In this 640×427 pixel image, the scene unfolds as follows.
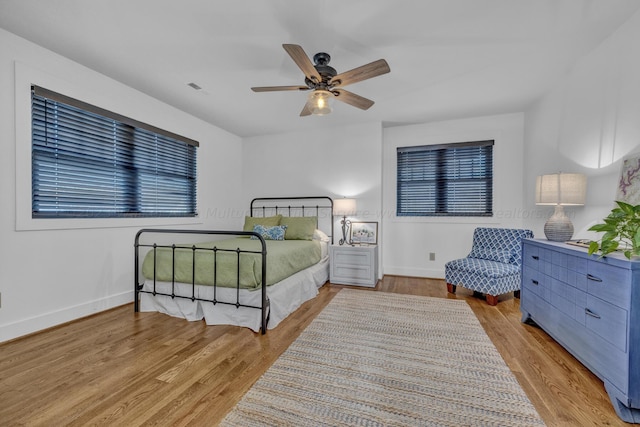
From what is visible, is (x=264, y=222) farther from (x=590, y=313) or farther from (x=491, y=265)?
(x=590, y=313)

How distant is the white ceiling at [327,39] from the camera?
6.45 ft

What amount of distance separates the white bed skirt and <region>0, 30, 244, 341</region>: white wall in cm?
54

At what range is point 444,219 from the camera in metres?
4.41

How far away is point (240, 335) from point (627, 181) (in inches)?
130

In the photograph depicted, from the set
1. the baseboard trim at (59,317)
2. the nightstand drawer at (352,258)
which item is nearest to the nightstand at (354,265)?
the nightstand drawer at (352,258)

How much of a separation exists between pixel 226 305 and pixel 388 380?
1582 mm

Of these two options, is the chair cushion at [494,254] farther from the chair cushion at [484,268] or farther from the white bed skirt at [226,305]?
the white bed skirt at [226,305]

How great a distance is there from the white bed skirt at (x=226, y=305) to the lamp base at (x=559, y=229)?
2494 millimetres

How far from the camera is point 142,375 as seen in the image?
183 centimetres

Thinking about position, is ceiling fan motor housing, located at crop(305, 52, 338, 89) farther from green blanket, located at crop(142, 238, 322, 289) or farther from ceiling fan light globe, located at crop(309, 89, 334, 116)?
green blanket, located at crop(142, 238, 322, 289)

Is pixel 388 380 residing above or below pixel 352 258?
below

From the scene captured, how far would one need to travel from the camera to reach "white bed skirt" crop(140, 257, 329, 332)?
255cm

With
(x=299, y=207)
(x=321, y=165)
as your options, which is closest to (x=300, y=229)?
(x=299, y=207)

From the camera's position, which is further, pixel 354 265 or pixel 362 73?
pixel 354 265
